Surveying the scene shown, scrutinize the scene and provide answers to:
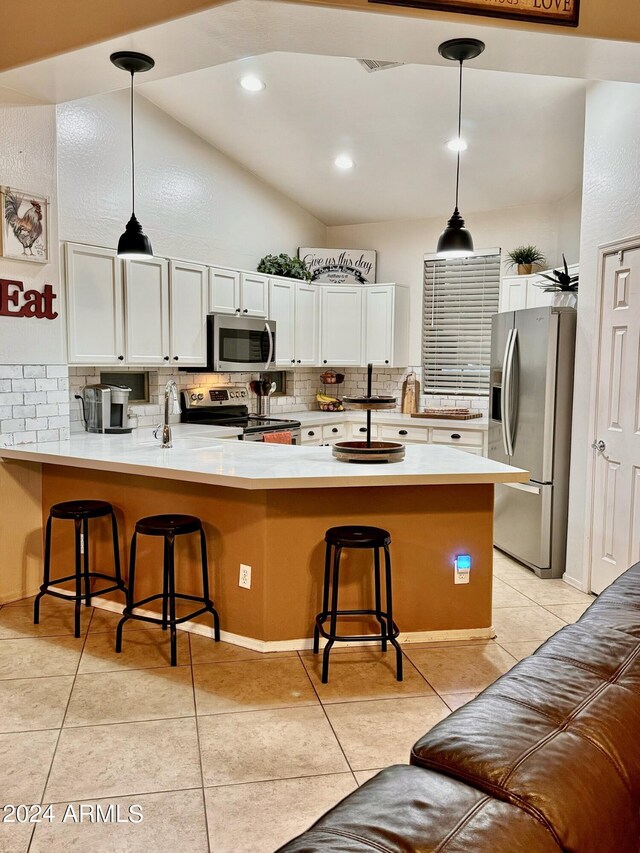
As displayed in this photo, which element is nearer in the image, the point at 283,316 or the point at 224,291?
the point at 224,291

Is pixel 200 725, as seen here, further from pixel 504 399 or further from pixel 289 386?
pixel 289 386

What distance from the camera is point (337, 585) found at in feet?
10.3

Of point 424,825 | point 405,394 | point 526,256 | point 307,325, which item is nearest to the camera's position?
point 424,825

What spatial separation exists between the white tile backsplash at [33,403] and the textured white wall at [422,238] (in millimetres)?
3728

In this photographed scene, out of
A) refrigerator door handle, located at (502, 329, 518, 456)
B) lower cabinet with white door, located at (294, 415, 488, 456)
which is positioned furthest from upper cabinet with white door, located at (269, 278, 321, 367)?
refrigerator door handle, located at (502, 329, 518, 456)

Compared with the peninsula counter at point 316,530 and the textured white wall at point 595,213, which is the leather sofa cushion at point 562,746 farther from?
the textured white wall at point 595,213

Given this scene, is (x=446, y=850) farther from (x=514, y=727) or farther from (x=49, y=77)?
(x=49, y=77)

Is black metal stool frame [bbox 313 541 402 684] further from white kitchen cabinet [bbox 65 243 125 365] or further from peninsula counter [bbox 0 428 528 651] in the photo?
white kitchen cabinet [bbox 65 243 125 365]

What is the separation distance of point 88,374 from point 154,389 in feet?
2.05

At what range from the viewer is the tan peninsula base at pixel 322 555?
131 inches

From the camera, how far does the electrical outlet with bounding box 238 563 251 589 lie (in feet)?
11.1

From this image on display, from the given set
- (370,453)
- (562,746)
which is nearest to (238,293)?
(370,453)

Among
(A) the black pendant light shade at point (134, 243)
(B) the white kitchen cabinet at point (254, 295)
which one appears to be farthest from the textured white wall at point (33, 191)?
(B) the white kitchen cabinet at point (254, 295)

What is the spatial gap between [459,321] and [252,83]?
3.00 m
